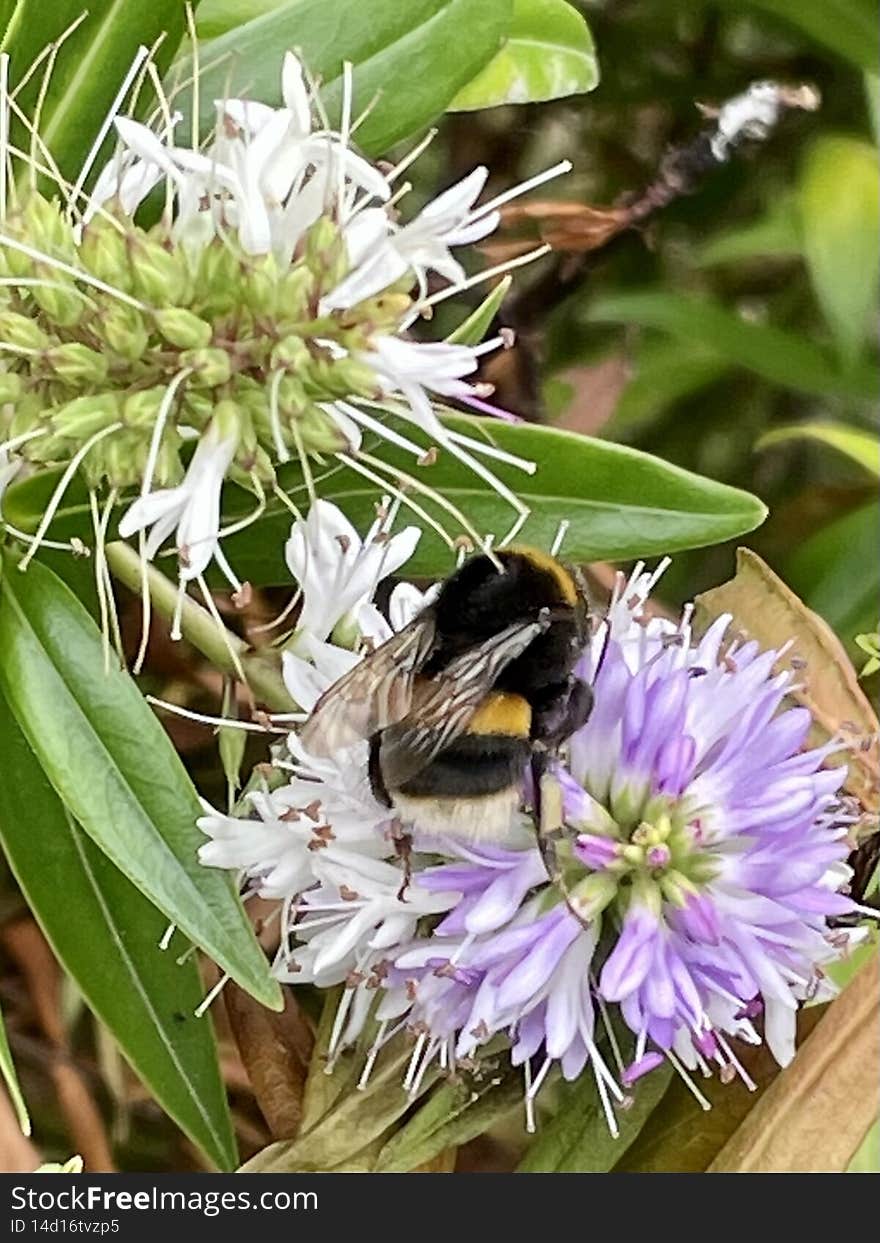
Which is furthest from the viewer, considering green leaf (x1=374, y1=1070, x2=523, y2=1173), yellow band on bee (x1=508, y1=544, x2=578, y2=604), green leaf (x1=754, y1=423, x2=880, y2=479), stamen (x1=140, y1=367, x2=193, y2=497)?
green leaf (x1=754, y1=423, x2=880, y2=479)

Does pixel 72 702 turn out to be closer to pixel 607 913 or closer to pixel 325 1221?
pixel 607 913

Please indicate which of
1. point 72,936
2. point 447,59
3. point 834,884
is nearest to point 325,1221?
point 72,936

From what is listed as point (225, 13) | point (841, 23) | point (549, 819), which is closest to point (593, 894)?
point (549, 819)

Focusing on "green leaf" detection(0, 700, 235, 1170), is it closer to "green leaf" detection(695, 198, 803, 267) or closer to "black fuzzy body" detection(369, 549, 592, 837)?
"black fuzzy body" detection(369, 549, 592, 837)

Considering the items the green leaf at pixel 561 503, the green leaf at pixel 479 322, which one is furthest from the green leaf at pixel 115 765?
the green leaf at pixel 479 322

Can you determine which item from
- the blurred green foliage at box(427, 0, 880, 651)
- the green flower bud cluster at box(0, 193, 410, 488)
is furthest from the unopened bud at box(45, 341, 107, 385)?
the blurred green foliage at box(427, 0, 880, 651)

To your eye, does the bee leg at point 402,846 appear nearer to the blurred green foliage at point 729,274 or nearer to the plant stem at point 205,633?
the plant stem at point 205,633

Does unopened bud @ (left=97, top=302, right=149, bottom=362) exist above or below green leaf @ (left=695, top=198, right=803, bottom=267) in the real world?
above
